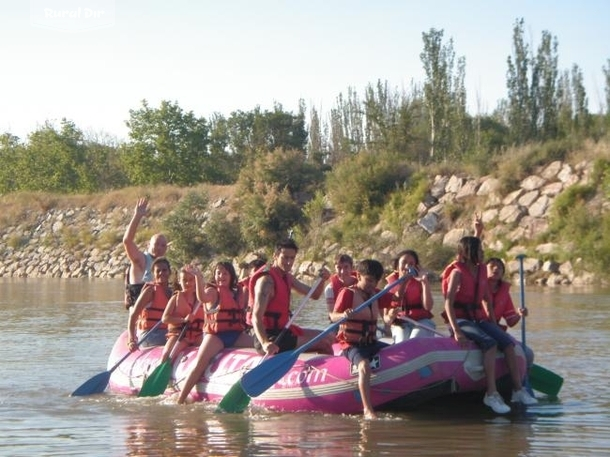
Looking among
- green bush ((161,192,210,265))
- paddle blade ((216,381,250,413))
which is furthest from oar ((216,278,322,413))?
green bush ((161,192,210,265))

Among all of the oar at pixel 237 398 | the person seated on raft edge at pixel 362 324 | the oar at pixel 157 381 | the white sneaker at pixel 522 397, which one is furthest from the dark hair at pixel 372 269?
the oar at pixel 157 381

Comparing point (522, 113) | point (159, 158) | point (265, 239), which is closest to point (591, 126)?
point (522, 113)

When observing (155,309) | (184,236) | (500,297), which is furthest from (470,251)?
(184,236)

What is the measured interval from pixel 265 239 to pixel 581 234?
1041 cm

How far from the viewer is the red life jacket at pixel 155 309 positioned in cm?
1013

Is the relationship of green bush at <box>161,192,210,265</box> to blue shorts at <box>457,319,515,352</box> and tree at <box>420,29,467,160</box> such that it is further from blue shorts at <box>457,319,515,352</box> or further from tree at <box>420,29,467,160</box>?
blue shorts at <box>457,319,515,352</box>

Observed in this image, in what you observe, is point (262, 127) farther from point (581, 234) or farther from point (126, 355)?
point (126, 355)

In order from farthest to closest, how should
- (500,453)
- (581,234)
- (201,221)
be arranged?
(201,221) < (581,234) < (500,453)

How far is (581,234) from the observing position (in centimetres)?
2555

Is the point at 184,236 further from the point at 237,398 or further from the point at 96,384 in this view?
the point at 237,398

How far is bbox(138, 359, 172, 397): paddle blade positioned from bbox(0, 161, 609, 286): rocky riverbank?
16338mm

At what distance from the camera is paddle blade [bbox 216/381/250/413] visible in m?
8.76

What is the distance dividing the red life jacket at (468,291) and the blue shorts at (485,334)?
0.08m

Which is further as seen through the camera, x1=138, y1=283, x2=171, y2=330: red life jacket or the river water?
x1=138, y1=283, x2=171, y2=330: red life jacket
